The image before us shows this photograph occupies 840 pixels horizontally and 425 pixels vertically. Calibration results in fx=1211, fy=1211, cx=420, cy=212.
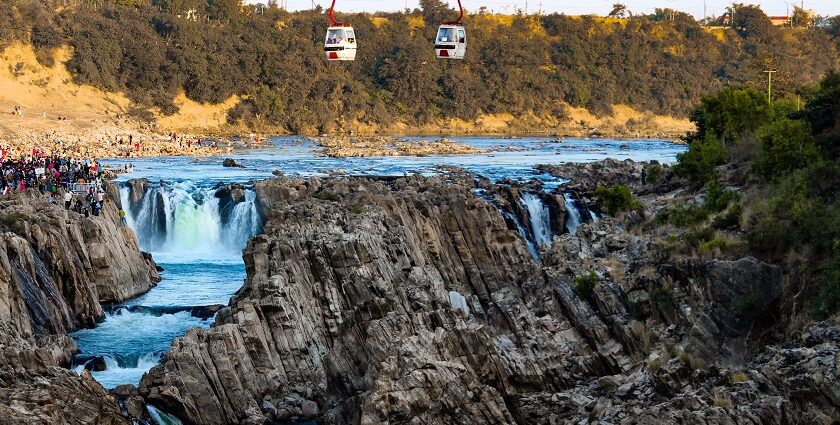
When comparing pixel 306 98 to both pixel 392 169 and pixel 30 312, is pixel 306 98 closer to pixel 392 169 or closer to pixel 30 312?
pixel 392 169

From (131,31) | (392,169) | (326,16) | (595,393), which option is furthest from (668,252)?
(326,16)

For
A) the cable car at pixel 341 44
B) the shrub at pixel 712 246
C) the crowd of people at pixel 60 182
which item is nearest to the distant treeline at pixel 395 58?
the cable car at pixel 341 44

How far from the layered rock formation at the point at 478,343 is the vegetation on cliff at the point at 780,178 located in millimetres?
1268

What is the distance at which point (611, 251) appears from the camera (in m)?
35.2

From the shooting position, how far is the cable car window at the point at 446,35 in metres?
40.7

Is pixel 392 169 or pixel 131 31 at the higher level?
pixel 131 31

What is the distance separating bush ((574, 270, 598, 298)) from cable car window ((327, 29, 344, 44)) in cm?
1543

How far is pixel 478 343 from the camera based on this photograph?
22.1 metres

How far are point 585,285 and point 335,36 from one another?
16453 mm

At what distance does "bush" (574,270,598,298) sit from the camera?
2912cm

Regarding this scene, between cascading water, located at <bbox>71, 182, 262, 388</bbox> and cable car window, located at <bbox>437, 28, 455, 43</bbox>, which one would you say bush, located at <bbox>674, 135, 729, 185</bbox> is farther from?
cascading water, located at <bbox>71, 182, 262, 388</bbox>

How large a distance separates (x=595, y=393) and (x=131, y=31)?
4060 inches

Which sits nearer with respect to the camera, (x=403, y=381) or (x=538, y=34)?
(x=403, y=381)

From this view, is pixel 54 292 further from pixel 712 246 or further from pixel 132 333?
pixel 712 246
